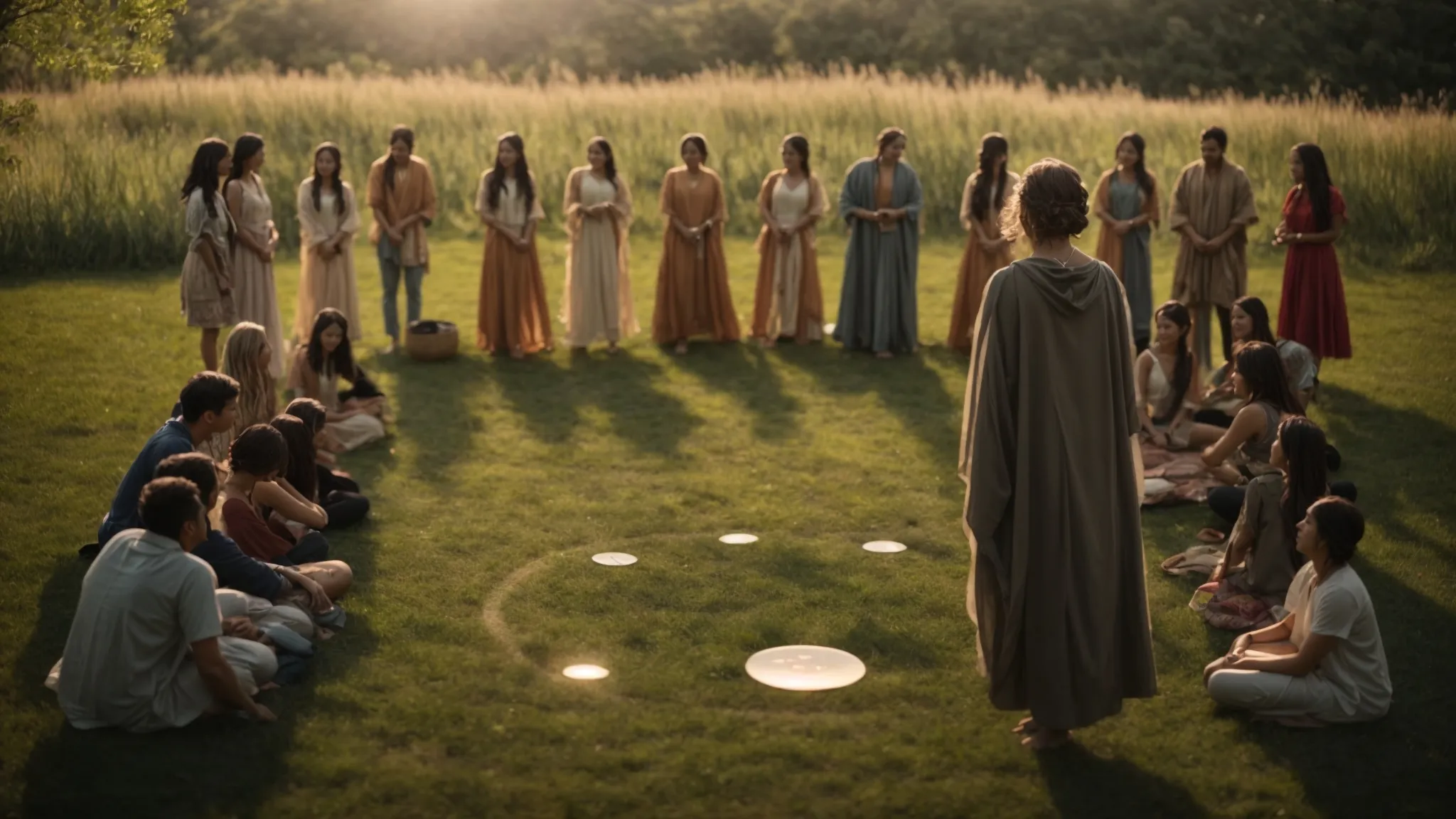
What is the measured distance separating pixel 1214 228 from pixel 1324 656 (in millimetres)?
6411

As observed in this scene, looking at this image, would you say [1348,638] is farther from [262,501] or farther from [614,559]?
[262,501]

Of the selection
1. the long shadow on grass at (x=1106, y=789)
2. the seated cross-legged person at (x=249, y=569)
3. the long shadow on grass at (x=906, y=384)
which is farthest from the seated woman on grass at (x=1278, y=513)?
the seated cross-legged person at (x=249, y=569)

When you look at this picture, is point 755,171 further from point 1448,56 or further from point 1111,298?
point 1111,298

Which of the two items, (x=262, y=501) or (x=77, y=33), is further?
(x=77, y=33)

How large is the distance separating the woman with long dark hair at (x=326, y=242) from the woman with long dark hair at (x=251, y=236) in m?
1.18

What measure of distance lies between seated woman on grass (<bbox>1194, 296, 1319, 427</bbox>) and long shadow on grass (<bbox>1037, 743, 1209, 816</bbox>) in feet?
12.5

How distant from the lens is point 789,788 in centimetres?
544

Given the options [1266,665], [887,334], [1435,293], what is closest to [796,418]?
[887,334]

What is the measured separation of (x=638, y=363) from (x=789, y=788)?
7506 mm

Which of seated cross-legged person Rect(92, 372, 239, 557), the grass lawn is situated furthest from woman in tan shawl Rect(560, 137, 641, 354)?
seated cross-legged person Rect(92, 372, 239, 557)

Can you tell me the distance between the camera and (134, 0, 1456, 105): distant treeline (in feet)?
101

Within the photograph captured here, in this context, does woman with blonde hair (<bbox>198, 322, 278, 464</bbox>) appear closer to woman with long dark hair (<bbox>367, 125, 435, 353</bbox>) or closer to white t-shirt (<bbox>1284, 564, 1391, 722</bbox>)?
woman with long dark hair (<bbox>367, 125, 435, 353</bbox>)

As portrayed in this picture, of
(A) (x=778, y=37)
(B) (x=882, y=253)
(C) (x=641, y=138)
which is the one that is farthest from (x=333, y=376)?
(A) (x=778, y=37)

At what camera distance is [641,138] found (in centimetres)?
2164
